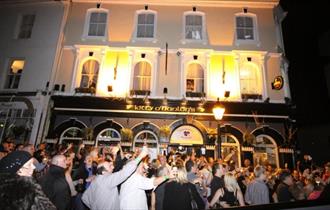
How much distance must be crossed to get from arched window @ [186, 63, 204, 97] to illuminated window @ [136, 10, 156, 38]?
3329mm

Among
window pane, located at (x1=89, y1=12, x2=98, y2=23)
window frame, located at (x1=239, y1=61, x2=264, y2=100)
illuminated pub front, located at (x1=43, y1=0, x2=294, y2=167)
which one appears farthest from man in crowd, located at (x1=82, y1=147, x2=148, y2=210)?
window pane, located at (x1=89, y1=12, x2=98, y2=23)

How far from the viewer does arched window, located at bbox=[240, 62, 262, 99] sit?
13.8 meters

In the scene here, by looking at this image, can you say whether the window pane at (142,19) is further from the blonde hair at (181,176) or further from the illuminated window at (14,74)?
the blonde hair at (181,176)

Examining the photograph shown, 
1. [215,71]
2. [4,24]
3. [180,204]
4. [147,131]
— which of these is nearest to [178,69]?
[215,71]

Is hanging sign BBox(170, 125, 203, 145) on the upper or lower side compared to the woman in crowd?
upper

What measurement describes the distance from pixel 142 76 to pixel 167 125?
3.46 metres

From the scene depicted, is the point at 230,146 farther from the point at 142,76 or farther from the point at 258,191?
the point at 258,191

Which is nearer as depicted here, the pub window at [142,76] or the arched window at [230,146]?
the arched window at [230,146]

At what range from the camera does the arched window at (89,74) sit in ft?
46.0

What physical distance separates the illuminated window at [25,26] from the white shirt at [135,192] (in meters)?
15.1

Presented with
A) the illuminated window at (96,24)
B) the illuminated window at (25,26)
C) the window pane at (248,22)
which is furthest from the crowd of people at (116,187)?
the illuminated window at (25,26)

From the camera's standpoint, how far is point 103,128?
43.1 feet

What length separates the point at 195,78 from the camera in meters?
14.1

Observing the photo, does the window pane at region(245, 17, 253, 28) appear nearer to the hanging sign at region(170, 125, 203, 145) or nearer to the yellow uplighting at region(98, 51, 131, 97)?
the hanging sign at region(170, 125, 203, 145)
